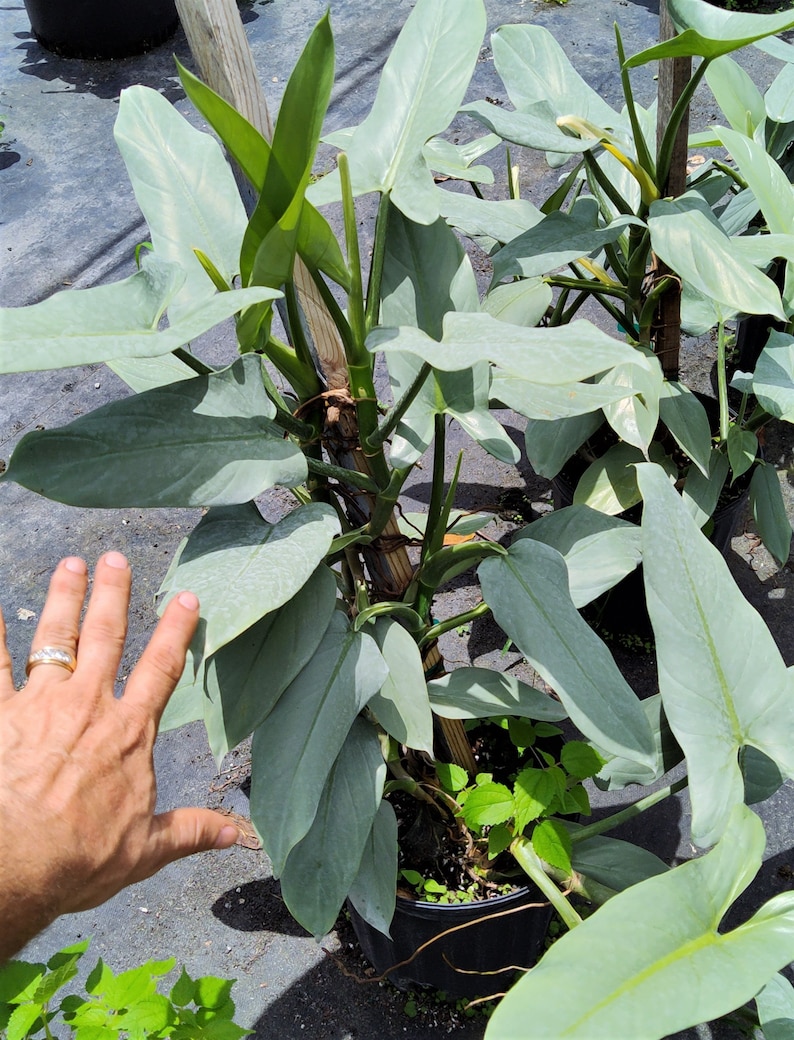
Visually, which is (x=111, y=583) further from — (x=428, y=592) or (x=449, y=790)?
(x=449, y=790)

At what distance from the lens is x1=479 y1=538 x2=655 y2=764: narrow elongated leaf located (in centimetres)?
77

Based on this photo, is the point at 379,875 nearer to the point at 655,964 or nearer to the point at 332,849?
the point at 332,849

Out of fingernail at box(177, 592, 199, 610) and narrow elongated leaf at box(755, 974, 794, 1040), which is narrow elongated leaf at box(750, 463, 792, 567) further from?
fingernail at box(177, 592, 199, 610)

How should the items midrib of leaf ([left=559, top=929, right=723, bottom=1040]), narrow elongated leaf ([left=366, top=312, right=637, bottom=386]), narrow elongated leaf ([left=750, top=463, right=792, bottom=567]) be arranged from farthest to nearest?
narrow elongated leaf ([left=750, top=463, right=792, bottom=567])
narrow elongated leaf ([left=366, top=312, right=637, bottom=386])
midrib of leaf ([left=559, top=929, right=723, bottom=1040])

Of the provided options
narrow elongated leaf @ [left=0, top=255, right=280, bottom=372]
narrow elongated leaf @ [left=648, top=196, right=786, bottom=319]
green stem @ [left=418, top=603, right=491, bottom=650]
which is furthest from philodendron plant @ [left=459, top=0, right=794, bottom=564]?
narrow elongated leaf @ [left=0, top=255, right=280, bottom=372]

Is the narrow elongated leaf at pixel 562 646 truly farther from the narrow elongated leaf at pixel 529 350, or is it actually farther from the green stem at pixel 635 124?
the green stem at pixel 635 124

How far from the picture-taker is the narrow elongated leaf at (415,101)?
0.81 metres

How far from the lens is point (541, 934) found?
1.14 metres

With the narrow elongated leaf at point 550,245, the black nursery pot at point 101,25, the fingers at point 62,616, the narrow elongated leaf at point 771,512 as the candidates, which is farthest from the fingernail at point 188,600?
the black nursery pot at point 101,25

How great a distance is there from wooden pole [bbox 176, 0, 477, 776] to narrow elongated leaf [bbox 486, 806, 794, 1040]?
457 mm

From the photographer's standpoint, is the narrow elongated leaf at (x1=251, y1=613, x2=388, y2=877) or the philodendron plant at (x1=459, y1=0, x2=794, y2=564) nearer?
the narrow elongated leaf at (x1=251, y1=613, x2=388, y2=877)

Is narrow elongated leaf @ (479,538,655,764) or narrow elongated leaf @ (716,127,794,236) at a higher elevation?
narrow elongated leaf @ (716,127,794,236)

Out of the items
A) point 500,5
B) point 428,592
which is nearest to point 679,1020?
point 428,592

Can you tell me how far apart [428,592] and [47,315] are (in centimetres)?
53
